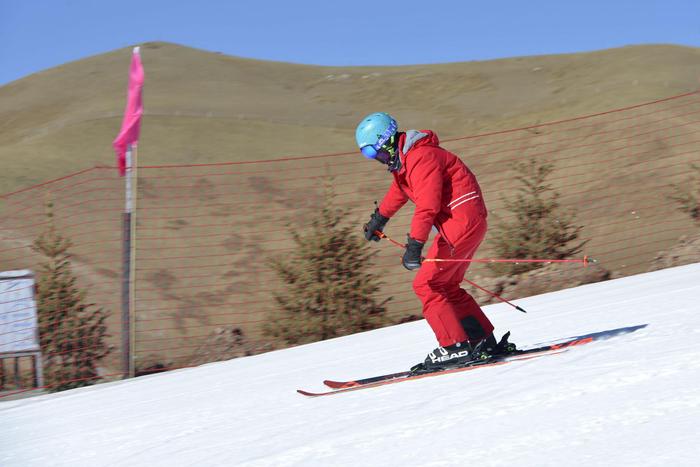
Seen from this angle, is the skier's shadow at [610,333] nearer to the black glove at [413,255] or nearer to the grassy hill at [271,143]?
the black glove at [413,255]

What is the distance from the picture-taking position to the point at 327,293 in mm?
10844

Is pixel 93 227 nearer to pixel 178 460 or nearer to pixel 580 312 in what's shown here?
pixel 580 312

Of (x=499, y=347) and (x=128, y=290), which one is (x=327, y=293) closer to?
(x=128, y=290)

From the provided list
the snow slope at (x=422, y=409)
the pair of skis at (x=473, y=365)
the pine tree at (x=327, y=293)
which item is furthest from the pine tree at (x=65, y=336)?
the pair of skis at (x=473, y=365)

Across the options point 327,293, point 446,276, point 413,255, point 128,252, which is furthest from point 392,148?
point 327,293

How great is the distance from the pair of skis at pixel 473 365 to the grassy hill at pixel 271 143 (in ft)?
14.7

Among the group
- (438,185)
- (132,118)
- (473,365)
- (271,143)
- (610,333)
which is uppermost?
(271,143)

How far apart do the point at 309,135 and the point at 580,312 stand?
3800cm

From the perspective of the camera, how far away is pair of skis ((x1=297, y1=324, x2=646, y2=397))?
224 inches

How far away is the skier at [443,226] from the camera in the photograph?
18.7ft

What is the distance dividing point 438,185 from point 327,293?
17.8 feet

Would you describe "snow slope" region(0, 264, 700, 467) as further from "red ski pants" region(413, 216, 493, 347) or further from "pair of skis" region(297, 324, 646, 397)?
"red ski pants" region(413, 216, 493, 347)

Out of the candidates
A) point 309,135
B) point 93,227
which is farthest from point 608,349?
point 309,135

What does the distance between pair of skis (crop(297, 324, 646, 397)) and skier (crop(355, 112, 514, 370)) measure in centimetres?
8
